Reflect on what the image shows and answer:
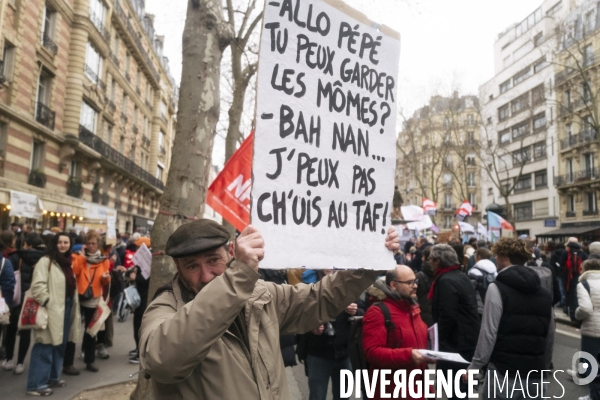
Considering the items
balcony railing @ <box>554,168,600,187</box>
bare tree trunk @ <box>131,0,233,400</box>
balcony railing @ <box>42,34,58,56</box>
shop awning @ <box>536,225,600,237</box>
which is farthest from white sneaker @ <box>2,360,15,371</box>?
balcony railing @ <box>554,168,600,187</box>

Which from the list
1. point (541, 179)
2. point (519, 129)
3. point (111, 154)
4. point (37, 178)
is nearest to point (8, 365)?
point (37, 178)

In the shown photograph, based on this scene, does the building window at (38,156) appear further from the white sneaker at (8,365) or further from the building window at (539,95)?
the building window at (539,95)

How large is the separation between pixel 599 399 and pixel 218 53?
17.4ft

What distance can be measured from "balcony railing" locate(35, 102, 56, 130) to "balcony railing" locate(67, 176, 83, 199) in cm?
326

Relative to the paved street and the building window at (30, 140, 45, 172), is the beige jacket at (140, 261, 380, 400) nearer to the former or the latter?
the paved street

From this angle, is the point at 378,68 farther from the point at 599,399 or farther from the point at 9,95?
the point at 9,95

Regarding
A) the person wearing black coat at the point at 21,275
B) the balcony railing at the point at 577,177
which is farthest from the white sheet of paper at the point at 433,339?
the balcony railing at the point at 577,177

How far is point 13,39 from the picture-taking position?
58.1 feet

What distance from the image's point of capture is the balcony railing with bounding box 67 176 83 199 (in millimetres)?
23922

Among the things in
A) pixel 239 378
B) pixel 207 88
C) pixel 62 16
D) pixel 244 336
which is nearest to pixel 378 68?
pixel 244 336

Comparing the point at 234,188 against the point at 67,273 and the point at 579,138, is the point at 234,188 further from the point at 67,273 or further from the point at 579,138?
the point at 579,138

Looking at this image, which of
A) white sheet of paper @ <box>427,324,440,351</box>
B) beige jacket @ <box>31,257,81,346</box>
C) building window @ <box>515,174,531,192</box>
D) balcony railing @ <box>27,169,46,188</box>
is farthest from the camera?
building window @ <box>515,174,531,192</box>

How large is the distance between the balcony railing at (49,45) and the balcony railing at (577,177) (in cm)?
3766

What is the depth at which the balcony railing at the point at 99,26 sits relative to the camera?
2580 centimetres
